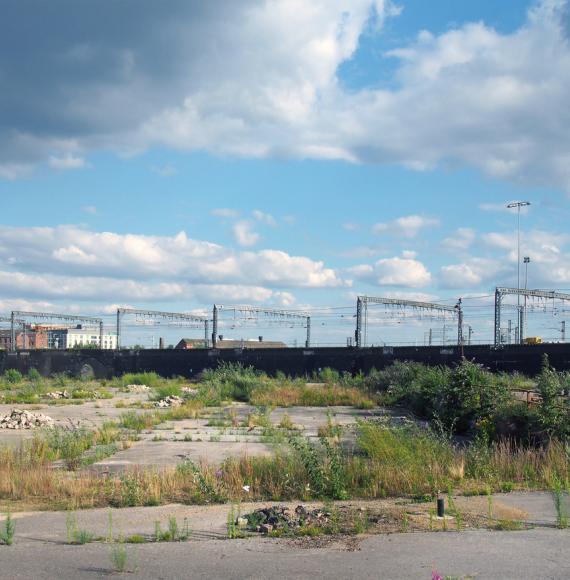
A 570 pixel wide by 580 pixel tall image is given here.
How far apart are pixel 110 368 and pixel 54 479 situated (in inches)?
1978

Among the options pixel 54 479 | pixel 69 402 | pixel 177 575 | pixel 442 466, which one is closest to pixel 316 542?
pixel 177 575

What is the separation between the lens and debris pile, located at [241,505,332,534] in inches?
337

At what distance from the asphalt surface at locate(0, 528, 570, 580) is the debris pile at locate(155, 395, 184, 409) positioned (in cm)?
2203

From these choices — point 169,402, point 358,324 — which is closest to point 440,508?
point 169,402

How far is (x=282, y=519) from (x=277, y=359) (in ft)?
137

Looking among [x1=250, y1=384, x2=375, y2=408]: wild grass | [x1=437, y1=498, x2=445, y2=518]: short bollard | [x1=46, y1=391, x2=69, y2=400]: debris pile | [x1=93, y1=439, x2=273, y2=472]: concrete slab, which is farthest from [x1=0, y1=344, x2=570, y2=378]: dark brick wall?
[x1=437, y1=498, x2=445, y2=518]: short bollard

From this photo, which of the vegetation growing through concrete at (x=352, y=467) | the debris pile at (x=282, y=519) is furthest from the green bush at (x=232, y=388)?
the debris pile at (x=282, y=519)

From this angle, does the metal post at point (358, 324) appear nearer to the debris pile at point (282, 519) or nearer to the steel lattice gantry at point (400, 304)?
the steel lattice gantry at point (400, 304)

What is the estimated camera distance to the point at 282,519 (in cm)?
877

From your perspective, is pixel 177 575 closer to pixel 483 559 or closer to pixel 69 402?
pixel 483 559

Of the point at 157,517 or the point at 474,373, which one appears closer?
the point at 157,517

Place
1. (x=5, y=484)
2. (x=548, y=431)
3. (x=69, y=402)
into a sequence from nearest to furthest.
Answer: (x=5, y=484) < (x=548, y=431) < (x=69, y=402)

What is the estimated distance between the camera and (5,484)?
11.1 m

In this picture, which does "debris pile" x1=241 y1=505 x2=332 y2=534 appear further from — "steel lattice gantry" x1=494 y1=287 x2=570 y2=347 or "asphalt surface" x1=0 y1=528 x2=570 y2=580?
"steel lattice gantry" x1=494 y1=287 x2=570 y2=347
